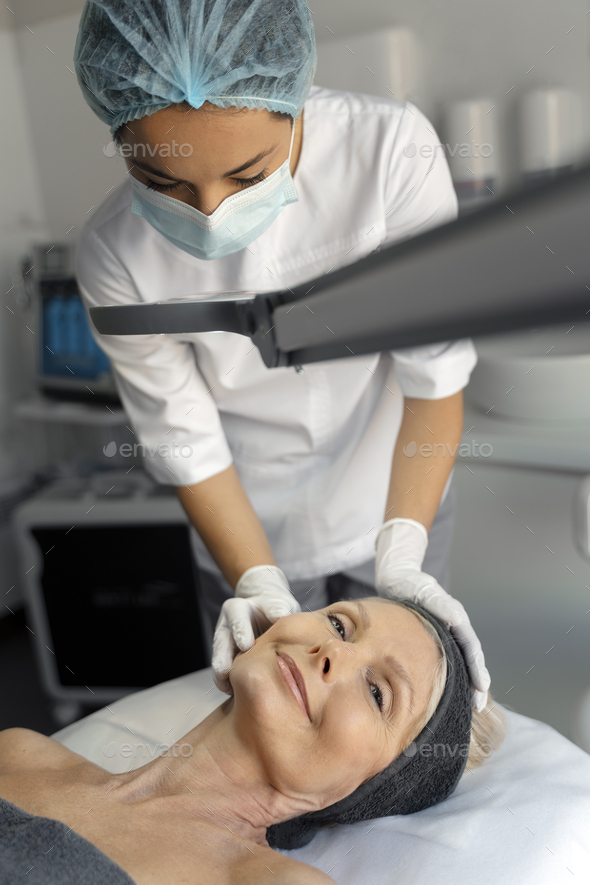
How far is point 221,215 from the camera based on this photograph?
0.92m

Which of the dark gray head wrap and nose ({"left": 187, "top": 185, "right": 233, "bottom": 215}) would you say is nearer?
nose ({"left": 187, "top": 185, "right": 233, "bottom": 215})

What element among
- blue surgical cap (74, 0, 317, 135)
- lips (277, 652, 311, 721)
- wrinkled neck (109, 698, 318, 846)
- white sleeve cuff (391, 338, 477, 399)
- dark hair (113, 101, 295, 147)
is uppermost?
blue surgical cap (74, 0, 317, 135)

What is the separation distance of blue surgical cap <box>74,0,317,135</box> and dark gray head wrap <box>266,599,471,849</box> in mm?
761

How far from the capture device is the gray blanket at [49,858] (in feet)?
2.66

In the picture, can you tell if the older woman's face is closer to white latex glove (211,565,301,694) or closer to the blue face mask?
white latex glove (211,565,301,694)

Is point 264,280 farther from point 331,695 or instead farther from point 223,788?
point 223,788

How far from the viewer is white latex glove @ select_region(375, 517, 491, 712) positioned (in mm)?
1052

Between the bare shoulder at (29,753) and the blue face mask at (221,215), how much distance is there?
0.81 metres

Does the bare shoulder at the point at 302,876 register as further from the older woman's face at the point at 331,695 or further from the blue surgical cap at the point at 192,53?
the blue surgical cap at the point at 192,53

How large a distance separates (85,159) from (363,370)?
1.74 meters

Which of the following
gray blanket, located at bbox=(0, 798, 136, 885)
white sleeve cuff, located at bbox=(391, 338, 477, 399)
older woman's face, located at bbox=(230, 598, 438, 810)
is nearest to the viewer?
gray blanket, located at bbox=(0, 798, 136, 885)

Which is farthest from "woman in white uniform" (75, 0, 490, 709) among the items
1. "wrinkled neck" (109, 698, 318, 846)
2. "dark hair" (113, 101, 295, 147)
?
"wrinkled neck" (109, 698, 318, 846)

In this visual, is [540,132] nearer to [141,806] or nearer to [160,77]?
[160,77]

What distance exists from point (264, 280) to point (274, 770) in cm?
75
